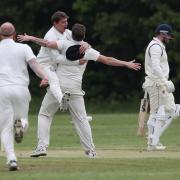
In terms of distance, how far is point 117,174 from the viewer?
527 inches

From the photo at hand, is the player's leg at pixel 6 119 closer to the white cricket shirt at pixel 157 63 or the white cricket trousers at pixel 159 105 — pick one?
the white cricket shirt at pixel 157 63

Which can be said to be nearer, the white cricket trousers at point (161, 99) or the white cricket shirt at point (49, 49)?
the white cricket shirt at point (49, 49)

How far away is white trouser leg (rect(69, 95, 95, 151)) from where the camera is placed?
1666cm

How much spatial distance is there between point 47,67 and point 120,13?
30009mm

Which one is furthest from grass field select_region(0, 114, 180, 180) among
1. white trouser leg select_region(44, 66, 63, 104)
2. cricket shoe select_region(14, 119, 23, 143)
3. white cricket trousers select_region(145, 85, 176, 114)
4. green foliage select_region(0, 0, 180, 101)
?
green foliage select_region(0, 0, 180, 101)

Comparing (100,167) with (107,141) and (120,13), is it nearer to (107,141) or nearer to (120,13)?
(107,141)

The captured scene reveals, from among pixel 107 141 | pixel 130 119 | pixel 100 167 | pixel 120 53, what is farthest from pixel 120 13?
pixel 100 167

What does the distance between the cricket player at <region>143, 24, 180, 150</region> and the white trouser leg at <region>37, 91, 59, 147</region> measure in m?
2.44

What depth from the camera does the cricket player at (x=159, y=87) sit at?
727 inches

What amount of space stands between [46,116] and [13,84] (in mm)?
2756

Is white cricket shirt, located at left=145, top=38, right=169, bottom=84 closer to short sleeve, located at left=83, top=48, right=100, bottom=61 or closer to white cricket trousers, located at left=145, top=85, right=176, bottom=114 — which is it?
white cricket trousers, located at left=145, top=85, right=176, bottom=114

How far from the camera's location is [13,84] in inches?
559

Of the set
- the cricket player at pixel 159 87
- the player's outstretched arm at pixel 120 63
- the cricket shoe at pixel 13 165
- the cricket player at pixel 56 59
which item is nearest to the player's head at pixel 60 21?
the cricket player at pixel 56 59

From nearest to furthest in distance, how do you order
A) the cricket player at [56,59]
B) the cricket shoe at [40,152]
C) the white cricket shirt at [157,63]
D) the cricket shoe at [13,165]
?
1. the cricket shoe at [13,165]
2. the cricket player at [56,59]
3. the cricket shoe at [40,152]
4. the white cricket shirt at [157,63]
